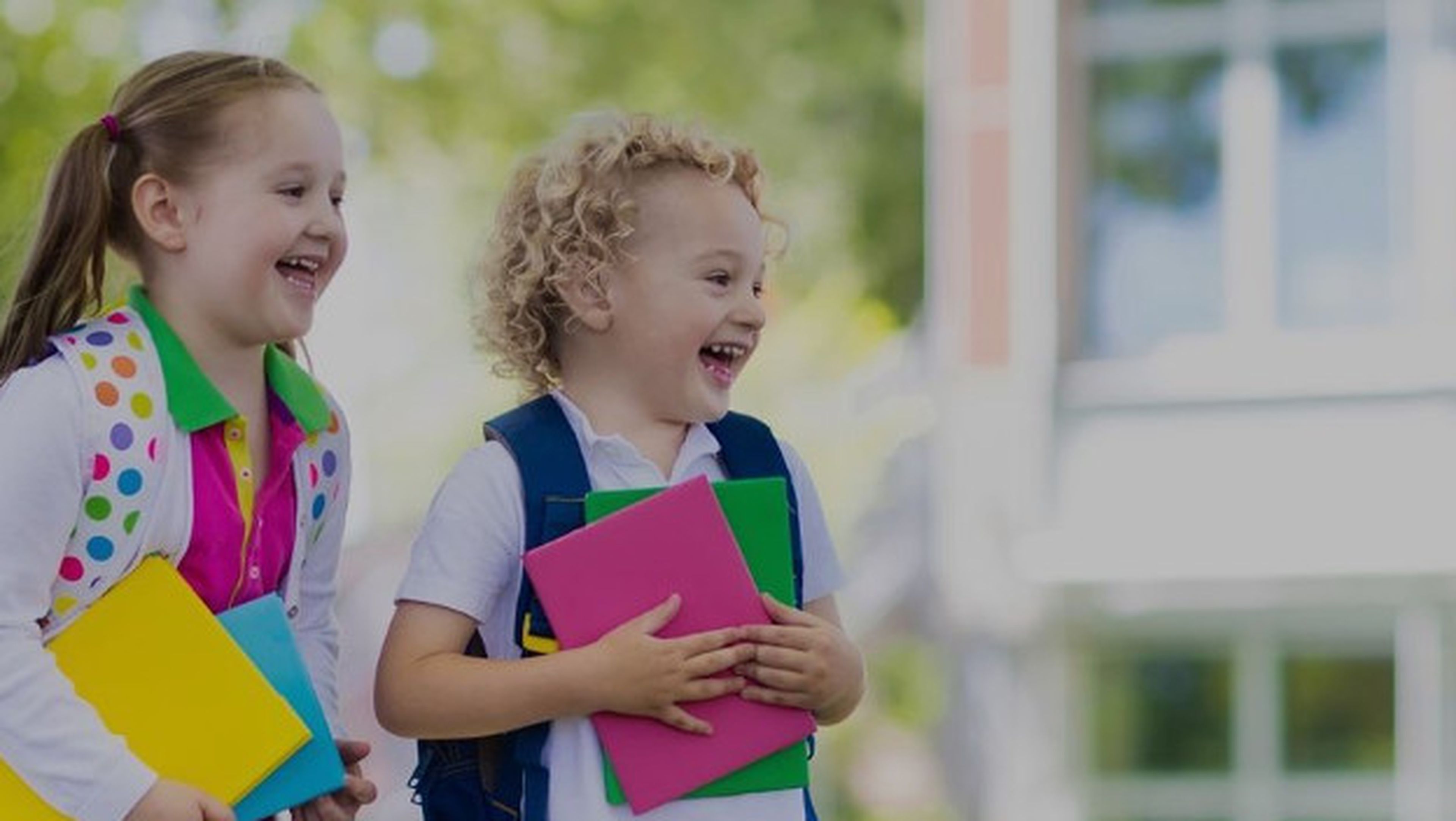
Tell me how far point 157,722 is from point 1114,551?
324 inches

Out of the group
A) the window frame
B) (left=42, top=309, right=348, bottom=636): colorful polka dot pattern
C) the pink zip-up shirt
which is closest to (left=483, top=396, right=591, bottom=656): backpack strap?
the pink zip-up shirt

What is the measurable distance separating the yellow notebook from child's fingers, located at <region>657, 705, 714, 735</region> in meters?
0.35

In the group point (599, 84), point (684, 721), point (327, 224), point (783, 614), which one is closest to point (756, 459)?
point (783, 614)

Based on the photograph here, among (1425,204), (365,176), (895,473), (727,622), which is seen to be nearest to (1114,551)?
(1425,204)

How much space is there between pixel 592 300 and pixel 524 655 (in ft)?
1.25

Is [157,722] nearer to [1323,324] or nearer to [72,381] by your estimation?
[72,381]

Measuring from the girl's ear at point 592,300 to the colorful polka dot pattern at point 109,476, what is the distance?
449 mm

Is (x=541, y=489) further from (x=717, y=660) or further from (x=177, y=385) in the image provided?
(x=177, y=385)

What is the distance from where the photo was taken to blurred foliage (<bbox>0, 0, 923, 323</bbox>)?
28.1 ft

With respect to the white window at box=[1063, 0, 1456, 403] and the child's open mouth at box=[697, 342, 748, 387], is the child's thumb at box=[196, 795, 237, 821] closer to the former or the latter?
the child's open mouth at box=[697, 342, 748, 387]

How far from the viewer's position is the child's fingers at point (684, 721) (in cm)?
282

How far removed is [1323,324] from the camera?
34.9ft

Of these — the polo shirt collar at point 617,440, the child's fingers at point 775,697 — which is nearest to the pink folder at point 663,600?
the child's fingers at point 775,697

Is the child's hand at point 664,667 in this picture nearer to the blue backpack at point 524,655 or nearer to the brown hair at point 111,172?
the blue backpack at point 524,655
